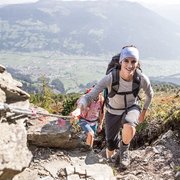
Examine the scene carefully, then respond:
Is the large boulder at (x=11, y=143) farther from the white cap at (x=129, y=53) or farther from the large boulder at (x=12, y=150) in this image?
the white cap at (x=129, y=53)

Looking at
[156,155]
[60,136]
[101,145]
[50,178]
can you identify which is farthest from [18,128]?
[101,145]

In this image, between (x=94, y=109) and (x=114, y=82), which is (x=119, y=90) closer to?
(x=114, y=82)

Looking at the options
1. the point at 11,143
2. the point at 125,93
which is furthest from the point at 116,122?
the point at 11,143

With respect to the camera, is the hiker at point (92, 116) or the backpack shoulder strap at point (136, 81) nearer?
the backpack shoulder strap at point (136, 81)

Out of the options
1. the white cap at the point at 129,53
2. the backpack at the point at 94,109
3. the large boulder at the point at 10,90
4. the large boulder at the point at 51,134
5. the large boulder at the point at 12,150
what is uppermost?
the white cap at the point at 129,53

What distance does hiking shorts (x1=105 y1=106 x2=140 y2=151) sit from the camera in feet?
24.3

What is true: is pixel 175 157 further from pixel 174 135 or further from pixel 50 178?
pixel 50 178

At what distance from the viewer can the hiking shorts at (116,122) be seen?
7422 mm

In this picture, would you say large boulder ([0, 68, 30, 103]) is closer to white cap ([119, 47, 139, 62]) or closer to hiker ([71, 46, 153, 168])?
hiker ([71, 46, 153, 168])

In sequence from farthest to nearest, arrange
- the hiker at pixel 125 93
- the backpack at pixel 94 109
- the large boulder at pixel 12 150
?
1. the backpack at pixel 94 109
2. the hiker at pixel 125 93
3. the large boulder at pixel 12 150

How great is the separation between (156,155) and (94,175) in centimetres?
201

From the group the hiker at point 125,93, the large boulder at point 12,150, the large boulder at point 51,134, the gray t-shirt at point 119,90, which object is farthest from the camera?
the large boulder at point 51,134

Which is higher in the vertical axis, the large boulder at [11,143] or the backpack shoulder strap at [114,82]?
the backpack shoulder strap at [114,82]

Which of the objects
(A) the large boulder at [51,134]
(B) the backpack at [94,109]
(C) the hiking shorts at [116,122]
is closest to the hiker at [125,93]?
(C) the hiking shorts at [116,122]
